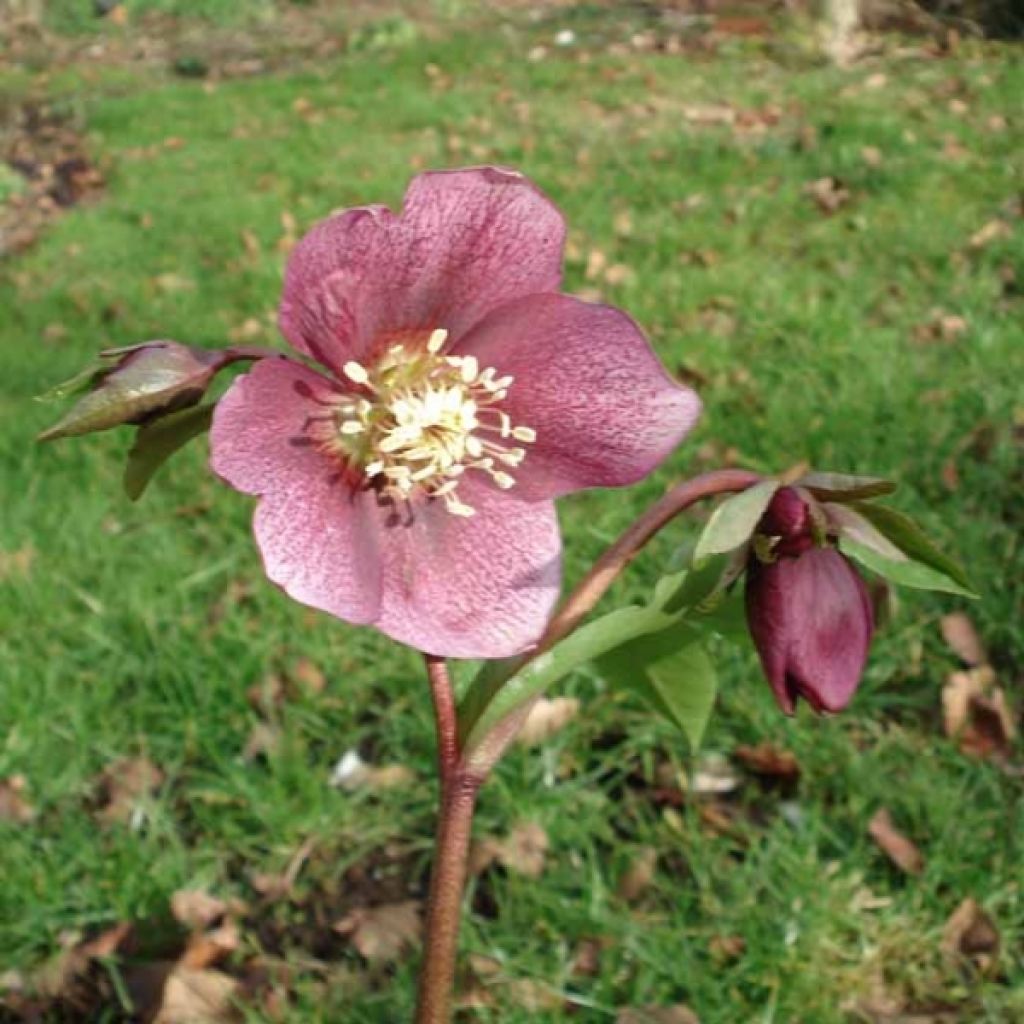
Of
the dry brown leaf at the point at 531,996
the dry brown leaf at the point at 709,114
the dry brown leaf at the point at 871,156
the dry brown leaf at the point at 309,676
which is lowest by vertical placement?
the dry brown leaf at the point at 709,114

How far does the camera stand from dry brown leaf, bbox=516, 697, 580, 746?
1.62m

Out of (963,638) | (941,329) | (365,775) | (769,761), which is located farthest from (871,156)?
(365,775)

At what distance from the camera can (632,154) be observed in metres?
4.08

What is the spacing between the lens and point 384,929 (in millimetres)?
1398

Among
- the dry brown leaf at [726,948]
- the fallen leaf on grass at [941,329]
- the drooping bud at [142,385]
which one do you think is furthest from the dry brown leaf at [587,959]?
the fallen leaf on grass at [941,329]

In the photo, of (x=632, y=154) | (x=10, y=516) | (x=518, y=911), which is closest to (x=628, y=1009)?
(x=518, y=911)

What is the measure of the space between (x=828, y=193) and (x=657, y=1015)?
2.66 meters

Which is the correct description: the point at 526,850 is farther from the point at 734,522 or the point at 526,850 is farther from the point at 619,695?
the point at 734,522

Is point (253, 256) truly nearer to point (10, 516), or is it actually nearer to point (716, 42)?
point (10, 516)

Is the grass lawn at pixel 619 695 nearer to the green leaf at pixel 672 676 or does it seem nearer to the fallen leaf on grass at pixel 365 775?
the fallen leaf on grass at pixel 365 775

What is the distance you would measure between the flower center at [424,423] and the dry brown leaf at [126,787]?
0.97 m

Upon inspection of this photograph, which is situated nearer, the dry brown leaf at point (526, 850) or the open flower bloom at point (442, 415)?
the open flower bloom at point (442, 415)

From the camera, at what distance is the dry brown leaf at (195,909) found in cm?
144

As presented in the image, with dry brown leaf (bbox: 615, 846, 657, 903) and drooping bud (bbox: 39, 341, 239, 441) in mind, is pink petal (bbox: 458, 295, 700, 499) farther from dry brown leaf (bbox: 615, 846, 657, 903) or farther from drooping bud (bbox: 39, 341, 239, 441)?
dry brown leaf (bbox: 615, 846, 657, 903)
